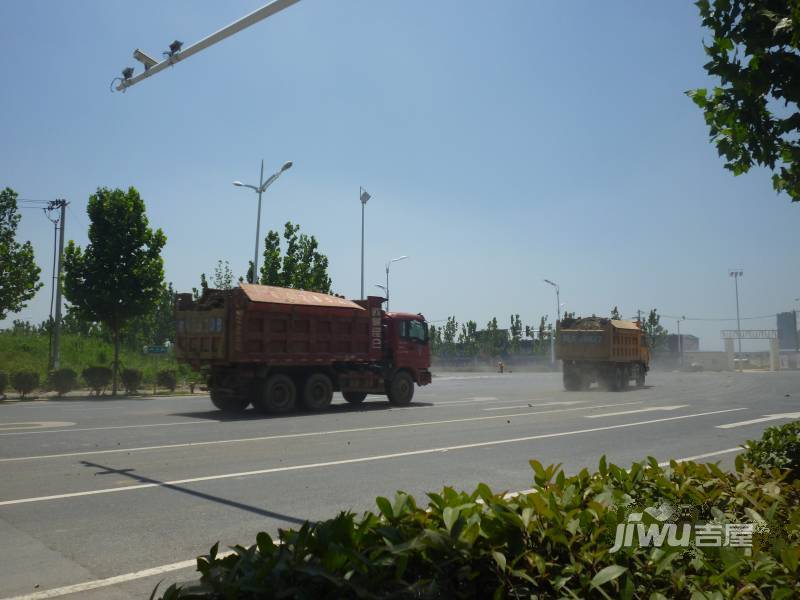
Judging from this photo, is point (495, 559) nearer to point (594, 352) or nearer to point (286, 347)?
point (286, 347)

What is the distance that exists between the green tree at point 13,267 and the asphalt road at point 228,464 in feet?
35.6

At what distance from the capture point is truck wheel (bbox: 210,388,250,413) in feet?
59.1

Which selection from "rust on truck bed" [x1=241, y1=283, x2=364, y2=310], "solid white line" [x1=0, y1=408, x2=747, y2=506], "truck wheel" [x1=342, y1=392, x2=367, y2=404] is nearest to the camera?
"solid white line" [x1=0, y1=408, x2=747, y2=506]

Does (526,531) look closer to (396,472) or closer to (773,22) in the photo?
(773,22)

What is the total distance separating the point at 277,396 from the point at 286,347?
1361mm

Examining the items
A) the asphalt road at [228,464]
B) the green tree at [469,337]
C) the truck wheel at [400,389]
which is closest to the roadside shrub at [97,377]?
the asphalt road at [228,464]

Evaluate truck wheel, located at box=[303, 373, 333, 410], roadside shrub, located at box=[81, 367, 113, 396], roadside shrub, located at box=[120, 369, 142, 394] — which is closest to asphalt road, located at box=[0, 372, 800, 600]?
truck wheel, located at box=[303, 373, 333, 410]

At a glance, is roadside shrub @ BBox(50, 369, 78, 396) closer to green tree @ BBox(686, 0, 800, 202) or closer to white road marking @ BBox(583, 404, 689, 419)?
white road marking @ BBox(583, 404, 689, 419)

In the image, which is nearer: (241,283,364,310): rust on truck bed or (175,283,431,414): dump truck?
(175,283,431,414): dump truck

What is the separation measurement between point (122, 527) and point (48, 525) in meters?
0.73

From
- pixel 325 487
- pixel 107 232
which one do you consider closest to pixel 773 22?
pixel 325 487

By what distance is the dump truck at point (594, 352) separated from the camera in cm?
2898

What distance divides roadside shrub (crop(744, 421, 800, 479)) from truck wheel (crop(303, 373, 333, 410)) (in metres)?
14.1

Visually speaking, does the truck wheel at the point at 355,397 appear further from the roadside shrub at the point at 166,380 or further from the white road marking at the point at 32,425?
the roadside shrub at the point at 166,380
